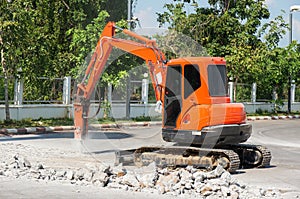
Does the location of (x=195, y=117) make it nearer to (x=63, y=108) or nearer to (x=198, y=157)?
(x=198, y=157)

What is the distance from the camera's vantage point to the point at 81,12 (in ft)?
97.4

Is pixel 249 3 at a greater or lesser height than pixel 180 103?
greater

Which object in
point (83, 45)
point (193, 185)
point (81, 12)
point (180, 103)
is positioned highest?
point (81, 12)

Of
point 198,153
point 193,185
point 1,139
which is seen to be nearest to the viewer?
point 193,185

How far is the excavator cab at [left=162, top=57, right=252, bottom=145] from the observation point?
12.5 m

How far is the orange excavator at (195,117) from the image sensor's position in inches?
492

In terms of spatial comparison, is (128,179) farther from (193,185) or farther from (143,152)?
(143,152)

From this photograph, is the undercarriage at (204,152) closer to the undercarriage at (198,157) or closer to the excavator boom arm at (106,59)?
the undercarriage at (198,157)

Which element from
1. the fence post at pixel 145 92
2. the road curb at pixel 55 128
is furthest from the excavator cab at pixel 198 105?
the fence post at pixel 145 92

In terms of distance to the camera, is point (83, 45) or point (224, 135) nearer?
point (224, 135)

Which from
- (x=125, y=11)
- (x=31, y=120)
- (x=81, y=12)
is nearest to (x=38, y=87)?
(x=31, y=120)

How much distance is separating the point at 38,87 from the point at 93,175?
15095 millimetres

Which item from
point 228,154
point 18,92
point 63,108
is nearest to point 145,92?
point 63,108

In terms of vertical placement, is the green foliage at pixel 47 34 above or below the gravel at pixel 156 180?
above
